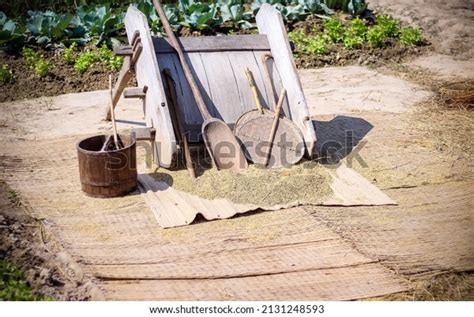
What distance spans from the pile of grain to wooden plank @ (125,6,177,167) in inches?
8.5

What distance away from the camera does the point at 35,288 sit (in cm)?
345

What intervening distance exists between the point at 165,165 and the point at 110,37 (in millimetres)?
3435

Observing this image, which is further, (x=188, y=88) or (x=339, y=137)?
(x=339, y=137)

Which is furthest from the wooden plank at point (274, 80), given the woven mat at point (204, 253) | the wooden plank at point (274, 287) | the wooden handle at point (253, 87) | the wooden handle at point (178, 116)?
the wooden plank at point (274, 287)

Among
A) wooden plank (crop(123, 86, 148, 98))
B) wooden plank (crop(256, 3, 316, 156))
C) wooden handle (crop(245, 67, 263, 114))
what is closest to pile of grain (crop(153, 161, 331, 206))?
wooden plank (crop(256, 3, 316, 156))

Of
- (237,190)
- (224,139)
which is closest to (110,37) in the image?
(224,139)

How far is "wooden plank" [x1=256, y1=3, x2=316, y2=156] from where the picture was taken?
5258 millimetres

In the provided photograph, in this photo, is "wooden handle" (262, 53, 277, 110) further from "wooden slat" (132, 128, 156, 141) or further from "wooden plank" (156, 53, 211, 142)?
"wooden slat" (132, 128, 156, 141)

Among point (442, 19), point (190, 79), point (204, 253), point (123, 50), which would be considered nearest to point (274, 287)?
point (204, 253)

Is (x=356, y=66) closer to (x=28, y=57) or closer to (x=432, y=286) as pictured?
(x=28, y=57)

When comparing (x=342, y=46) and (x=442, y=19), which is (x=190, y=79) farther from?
(x=442, y=19)

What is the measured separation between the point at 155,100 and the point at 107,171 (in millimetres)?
796

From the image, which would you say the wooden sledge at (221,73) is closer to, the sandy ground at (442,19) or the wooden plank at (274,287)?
the wooden plank at (274,287)

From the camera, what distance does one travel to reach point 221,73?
18.3ft
